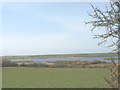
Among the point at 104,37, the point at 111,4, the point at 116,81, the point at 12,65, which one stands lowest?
the point at 12,65

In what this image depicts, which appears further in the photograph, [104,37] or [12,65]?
[12,65]

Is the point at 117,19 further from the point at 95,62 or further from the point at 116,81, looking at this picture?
the point at 95,62

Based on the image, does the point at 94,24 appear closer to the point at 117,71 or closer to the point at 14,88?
the point at 117,71

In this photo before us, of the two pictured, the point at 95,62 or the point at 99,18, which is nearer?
the point at 99,18

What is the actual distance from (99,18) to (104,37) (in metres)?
0.35

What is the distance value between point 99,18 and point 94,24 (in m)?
0.18

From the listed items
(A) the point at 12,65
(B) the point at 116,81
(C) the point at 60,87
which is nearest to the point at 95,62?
(A) the point at 12,65

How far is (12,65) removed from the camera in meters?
52.4

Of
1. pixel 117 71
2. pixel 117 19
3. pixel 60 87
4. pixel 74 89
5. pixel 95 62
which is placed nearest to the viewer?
pixel 117 19

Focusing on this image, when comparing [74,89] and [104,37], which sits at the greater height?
[104,37]

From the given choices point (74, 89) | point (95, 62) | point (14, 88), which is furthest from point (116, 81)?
point (95, 62)

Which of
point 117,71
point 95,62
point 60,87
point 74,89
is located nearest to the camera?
point 117,71

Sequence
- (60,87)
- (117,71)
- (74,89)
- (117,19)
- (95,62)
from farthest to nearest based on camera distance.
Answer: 1. (95,62)
2. (60,87)
3. (74,89)
4. (117,71)
5. (117,19)

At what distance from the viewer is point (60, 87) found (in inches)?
915
